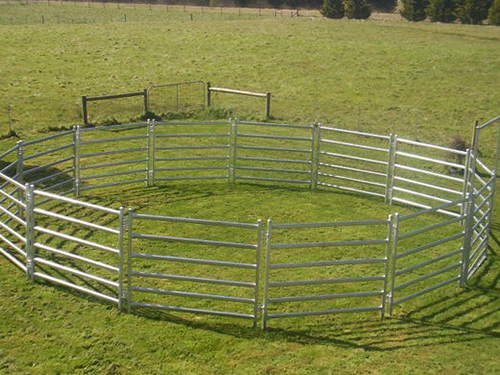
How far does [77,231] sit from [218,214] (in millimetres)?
2982

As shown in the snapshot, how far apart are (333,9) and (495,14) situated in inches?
606

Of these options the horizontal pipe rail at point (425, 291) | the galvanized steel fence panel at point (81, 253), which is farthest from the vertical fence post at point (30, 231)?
the horizontal pipe rail at point (425, 291)

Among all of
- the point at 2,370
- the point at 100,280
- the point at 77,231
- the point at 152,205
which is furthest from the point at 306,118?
the point at 2,370

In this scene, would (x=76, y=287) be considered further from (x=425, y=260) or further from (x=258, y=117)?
(x=258, y=117)

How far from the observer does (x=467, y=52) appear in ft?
127

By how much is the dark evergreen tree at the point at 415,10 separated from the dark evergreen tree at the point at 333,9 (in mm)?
6302

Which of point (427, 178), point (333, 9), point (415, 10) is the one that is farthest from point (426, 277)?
point (415, 10)

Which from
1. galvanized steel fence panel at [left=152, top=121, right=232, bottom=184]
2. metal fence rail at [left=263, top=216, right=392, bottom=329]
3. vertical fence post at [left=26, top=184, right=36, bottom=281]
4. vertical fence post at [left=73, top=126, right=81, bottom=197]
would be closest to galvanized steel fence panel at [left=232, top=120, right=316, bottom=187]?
galvanized steel fence panel at [left=152, top=121, right=232, bottom=184]

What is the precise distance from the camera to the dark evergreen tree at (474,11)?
6012 centimetres

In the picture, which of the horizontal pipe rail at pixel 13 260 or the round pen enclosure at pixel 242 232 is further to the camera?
the horizontal pipe rail at pixel 13 260

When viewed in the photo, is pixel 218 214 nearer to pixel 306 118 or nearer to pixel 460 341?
pixel 460 341

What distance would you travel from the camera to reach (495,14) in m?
57.9

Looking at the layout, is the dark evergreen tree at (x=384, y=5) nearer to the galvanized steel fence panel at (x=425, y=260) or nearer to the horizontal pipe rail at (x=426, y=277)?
the galvanized steel fence panel at (x=425, y=260)

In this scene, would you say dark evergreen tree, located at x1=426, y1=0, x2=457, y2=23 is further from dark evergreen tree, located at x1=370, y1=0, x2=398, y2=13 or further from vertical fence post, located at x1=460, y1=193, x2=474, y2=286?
vertical fence post, located at x1=460, y1=193, x2=474, y2=286
